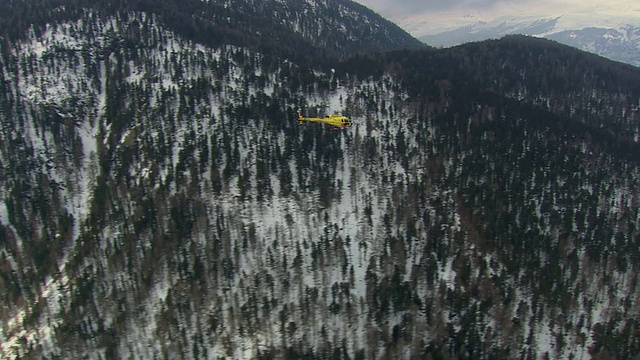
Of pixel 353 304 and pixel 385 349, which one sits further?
pixel 353 304

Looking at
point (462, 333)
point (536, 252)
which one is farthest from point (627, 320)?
point (462, 333)

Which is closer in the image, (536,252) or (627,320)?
(627,320)

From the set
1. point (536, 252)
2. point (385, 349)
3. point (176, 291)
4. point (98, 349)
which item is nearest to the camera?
point (385, 349)

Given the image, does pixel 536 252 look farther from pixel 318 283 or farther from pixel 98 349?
pixel 98 349

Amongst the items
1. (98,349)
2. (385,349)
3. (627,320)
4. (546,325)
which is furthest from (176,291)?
(627,320)

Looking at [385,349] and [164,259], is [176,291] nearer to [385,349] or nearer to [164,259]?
[164,259]

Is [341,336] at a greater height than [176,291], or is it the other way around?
[176,291]

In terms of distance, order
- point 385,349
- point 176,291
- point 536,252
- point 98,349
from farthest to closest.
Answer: point 536,252 → point 176,291 → point 98,349 → point 385,349

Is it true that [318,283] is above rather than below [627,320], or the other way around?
above

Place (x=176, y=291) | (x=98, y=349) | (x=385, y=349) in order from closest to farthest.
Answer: (x=385, y=349), (x=98, y=349), (x=176, y=291)
